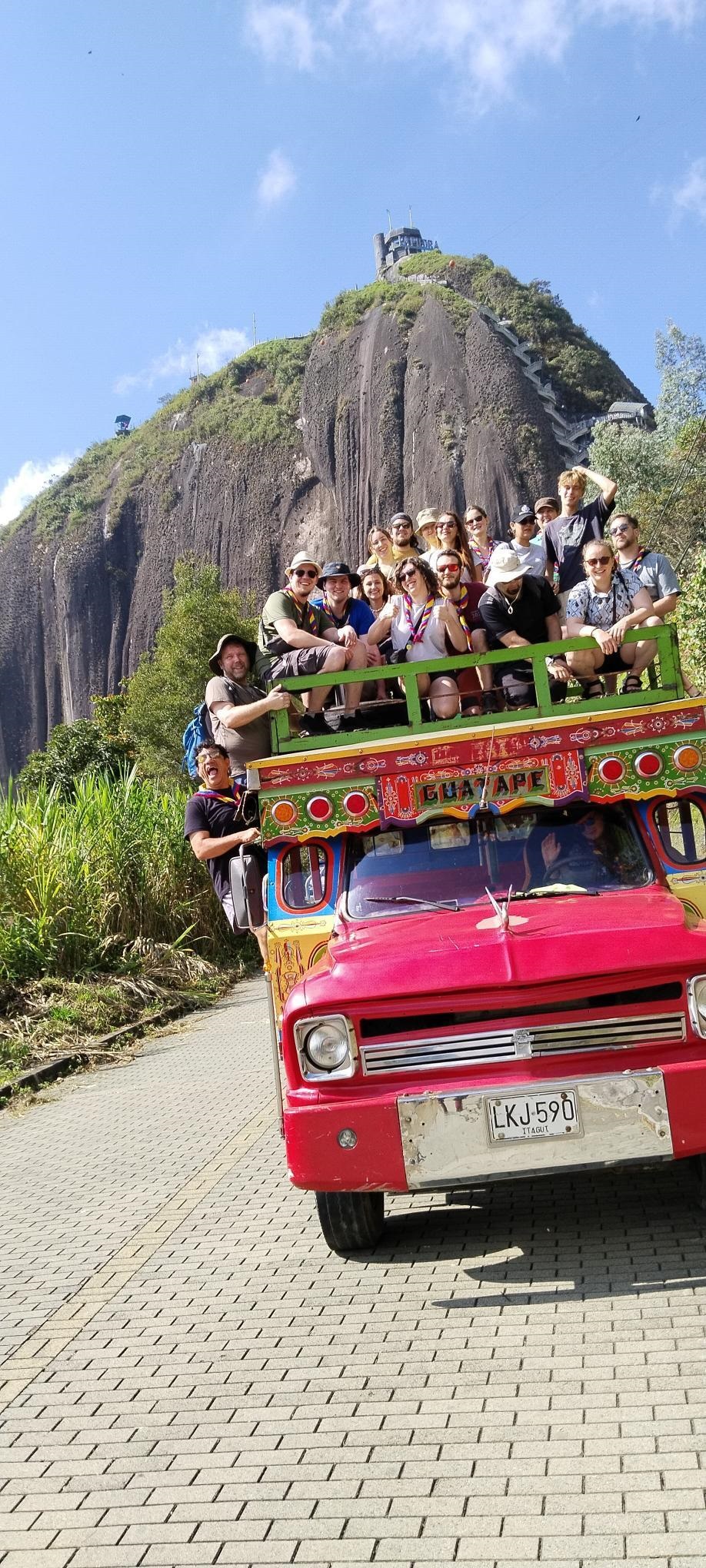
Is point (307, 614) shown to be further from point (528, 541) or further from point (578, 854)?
point (578, 854)

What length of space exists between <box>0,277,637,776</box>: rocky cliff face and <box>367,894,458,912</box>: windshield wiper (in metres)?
91.5

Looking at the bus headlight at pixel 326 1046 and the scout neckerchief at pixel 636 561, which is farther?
the scout neckerchief at pixel 636 561

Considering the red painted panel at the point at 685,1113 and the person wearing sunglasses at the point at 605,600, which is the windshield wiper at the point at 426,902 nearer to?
the red painted panel at the point at 685,1113

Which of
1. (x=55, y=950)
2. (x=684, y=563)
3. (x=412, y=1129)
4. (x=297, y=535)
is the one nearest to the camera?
(x=412, y=1129)

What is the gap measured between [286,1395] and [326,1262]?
153cm

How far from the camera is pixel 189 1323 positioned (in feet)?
18.1

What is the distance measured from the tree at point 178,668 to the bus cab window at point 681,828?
190 feet

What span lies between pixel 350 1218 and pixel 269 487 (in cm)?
11157

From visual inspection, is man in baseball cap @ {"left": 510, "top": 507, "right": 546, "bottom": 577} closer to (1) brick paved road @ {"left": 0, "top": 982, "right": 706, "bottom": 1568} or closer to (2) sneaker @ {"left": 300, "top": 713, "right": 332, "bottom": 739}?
(2) sneaker @ {"left": 300, "top": 713, "right": 332, "bottom": 739}

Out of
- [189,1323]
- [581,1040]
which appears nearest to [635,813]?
[581,1040]

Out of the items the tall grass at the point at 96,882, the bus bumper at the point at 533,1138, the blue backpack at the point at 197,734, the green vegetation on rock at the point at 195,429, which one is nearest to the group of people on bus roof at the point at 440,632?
the blue backpack at the point at 197,734

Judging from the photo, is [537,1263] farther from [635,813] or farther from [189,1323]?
[635,813]

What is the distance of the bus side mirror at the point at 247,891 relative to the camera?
6750 millimetres

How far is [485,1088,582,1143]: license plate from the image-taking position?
5199 millimetres
